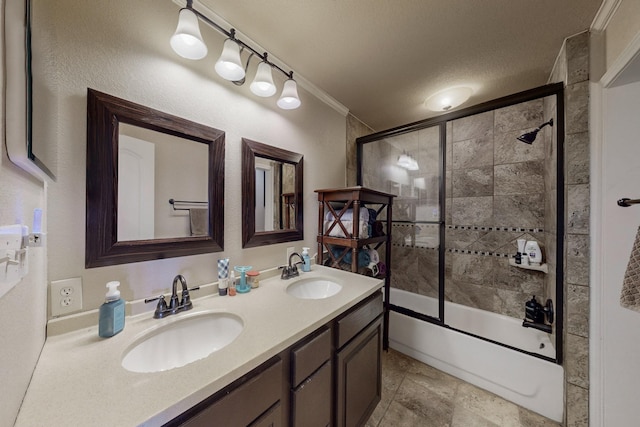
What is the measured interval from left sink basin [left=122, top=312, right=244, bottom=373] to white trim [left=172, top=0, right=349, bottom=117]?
1454 millimetres

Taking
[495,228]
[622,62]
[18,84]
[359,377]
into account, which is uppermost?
[622,62]

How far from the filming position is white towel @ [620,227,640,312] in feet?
2.72

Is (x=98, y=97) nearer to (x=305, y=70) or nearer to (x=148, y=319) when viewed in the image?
(x=148, y=319)

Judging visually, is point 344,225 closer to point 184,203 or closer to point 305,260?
point 305,260

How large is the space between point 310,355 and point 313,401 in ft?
0.66

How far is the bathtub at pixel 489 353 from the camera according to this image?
1.35 metres

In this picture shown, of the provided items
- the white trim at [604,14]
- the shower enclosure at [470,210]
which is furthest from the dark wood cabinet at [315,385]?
the white trim at [604,14]

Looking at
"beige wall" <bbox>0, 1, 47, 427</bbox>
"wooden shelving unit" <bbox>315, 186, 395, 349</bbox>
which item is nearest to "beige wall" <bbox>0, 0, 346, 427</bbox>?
"beige wall" <bbox>0, 1, 47, 427</bbox>

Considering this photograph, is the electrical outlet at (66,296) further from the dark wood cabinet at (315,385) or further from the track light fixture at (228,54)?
the track light fixture at (228,54)

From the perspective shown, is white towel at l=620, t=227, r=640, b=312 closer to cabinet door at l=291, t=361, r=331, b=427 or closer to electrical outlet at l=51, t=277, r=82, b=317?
cabinet door at l=291, t=361, r=331, b=427

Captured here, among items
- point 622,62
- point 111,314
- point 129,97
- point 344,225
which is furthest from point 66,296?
point 622,62

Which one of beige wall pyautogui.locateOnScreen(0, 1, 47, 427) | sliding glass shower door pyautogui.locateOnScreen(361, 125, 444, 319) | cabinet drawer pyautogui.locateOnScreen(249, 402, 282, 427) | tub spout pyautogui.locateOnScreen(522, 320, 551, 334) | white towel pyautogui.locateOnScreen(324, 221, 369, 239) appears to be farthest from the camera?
sliding glass shower door pyautogui.locateOnScreen(361, 125, 444, 319)

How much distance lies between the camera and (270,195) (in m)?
1.45

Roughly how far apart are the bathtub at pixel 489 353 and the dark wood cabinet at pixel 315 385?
0.71 metres
